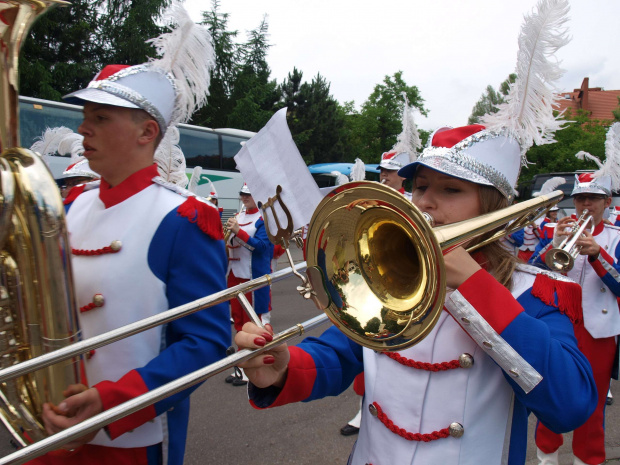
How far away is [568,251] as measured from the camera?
2916 millimetres

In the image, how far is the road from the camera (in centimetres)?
330

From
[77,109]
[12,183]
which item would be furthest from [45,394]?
[77,109]

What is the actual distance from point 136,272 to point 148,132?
1.80 feet

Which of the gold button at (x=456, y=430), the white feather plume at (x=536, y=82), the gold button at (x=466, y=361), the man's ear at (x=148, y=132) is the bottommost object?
the gold button at (x=456, y=430)

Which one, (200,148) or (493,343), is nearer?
(493,343)

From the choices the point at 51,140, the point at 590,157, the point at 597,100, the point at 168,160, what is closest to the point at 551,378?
the point at 168,160

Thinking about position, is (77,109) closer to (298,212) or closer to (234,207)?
(234,207)

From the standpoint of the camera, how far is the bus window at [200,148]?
495 inches

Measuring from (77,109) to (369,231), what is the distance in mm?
9953

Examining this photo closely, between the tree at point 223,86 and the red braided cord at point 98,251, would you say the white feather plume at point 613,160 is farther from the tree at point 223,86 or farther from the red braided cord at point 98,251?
the tree at point 223,86

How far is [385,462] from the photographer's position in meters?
1.31

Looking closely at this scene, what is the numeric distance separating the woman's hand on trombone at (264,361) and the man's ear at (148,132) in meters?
0.88

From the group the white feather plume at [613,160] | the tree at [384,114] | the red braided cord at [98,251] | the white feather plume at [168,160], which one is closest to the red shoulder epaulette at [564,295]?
the red braided cord at [98,251]

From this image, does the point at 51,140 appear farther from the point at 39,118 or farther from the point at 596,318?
the point at 39,118
